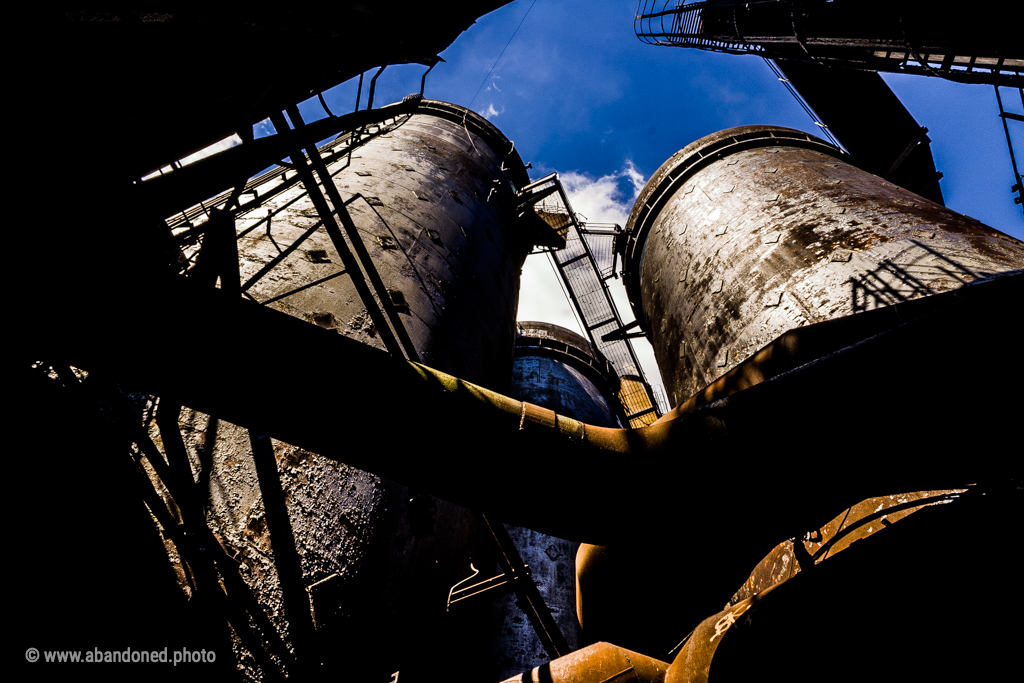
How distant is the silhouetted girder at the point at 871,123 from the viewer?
253 inches

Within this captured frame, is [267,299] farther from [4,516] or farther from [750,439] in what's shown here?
[750,439]

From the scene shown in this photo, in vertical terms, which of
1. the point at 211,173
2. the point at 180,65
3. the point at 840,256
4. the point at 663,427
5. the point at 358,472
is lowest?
the point at 663,427

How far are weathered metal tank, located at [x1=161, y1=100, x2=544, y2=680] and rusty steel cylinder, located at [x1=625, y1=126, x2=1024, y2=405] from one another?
2578 millimetres

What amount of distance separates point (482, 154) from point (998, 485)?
7905 millimetres

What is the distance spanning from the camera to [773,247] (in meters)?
4.36

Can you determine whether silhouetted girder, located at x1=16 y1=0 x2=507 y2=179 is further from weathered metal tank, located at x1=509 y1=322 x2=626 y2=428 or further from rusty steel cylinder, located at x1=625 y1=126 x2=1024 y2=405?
weathered metal tank, located at x1=509 y1=322 x2=626 y2=428

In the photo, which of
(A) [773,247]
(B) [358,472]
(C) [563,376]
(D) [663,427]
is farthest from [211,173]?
(C) [563,376]

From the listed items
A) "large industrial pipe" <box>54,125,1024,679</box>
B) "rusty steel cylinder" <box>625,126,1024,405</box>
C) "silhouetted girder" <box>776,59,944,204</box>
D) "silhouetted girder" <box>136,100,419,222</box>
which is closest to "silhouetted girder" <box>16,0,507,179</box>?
"silhouetted girder" <box>136,100,419,222</box>

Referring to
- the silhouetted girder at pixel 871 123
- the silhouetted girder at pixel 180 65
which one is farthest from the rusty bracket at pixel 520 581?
the silhouetted girder at pixel 871 123

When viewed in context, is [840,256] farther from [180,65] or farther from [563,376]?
[563,376]

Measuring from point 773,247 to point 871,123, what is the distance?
5.52 metres

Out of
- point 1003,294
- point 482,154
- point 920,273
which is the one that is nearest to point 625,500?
point 1003,294

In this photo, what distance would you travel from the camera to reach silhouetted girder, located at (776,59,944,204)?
21.1 feet

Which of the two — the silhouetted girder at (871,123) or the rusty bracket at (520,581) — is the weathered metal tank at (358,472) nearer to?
the rusty bracket at (520,581)
